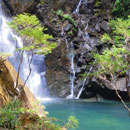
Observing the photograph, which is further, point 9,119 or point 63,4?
point 63,4

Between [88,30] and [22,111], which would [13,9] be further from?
[22,111]

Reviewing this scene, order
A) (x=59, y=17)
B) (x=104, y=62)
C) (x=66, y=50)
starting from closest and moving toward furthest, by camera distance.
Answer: (x=104, y=62) → (x=66, y=50) → (x=59, y=17)

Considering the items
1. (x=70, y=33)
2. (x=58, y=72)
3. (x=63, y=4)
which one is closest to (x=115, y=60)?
(x=58, y=72)

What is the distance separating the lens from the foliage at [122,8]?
2147 cm

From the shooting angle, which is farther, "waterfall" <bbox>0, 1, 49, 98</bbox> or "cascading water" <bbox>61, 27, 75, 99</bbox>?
"cascading water" <bbox>61, 27, 75, 99</bbox>

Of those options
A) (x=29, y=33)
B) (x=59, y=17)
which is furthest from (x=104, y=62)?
(x=59, y=17)

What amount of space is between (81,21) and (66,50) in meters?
5.42

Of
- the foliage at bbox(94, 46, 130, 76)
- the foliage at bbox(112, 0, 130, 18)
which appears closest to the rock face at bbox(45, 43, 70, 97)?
the foliage at bbox(112, 0, 130, 18)

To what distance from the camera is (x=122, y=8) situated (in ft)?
71.3

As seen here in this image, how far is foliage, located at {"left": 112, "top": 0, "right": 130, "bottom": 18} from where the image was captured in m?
21.5

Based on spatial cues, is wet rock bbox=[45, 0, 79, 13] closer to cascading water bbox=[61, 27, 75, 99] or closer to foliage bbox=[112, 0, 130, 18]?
cascading water bbox=[61, 27, 75, 99]

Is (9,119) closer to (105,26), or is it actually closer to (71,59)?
(71,59)

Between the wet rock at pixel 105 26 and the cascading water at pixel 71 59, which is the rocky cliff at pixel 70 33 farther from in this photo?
the cascading water at pixel 71 59

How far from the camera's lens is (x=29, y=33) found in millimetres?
5977
